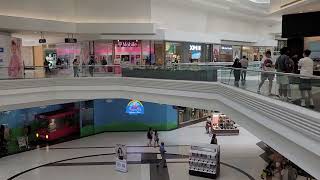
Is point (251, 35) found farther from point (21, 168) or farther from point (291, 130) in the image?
point (291, 130)

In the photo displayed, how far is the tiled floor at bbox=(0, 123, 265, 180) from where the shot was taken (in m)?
19.4

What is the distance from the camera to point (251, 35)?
43656 millimetres

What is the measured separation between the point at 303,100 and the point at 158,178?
11550mm

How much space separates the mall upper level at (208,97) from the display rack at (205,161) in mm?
2396

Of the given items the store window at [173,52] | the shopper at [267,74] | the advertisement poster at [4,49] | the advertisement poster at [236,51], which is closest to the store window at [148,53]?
the store window at [173,52]

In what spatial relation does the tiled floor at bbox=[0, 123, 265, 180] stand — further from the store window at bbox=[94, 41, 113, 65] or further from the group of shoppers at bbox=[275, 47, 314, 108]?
the group of shoppers at bbox=[275, 47, 314, 108]

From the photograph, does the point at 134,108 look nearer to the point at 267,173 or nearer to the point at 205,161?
the point at 205,161

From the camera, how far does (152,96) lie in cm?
2141

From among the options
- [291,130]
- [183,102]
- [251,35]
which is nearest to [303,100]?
[291,130]

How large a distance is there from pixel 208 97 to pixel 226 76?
174 cm

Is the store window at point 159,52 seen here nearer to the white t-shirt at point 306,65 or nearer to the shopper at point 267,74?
the shopper at point 267,74

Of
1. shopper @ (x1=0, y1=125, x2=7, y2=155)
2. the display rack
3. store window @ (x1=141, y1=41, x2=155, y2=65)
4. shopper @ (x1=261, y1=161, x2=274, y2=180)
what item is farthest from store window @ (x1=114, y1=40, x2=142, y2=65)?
shopper @ (x1=261, y1=161, x2=274, y2=180)

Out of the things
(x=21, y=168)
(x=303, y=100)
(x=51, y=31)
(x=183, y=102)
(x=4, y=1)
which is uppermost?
(x=4, y=1)

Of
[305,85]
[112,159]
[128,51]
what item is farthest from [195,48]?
[305,85]
